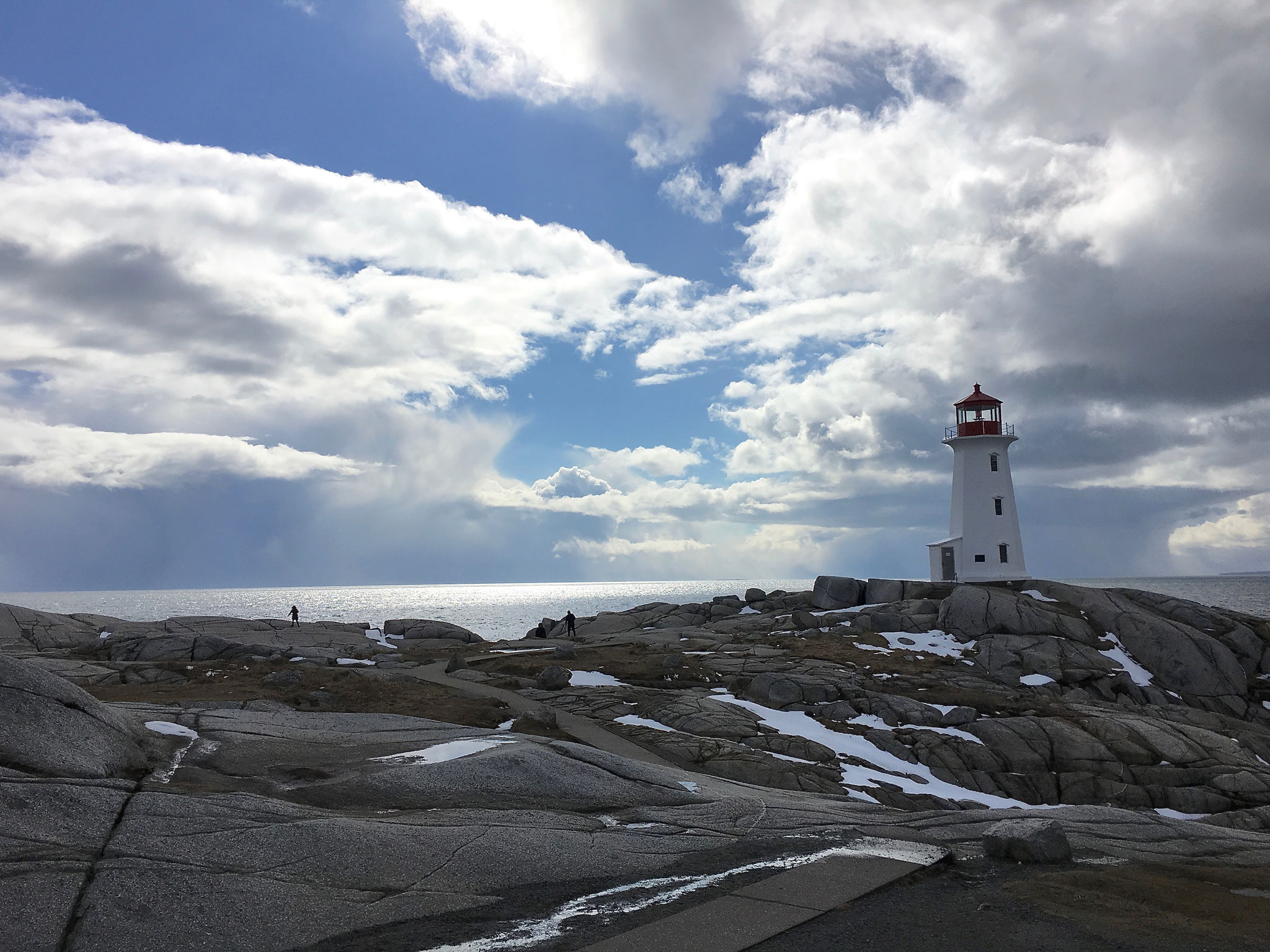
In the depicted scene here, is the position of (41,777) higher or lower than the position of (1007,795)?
higher

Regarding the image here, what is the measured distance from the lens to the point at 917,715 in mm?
27672

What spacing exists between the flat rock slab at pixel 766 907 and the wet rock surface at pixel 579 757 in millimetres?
1164

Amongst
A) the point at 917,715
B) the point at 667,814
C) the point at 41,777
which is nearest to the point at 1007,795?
the point at 917,715

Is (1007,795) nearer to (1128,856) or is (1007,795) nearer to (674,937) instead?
(1128,856)

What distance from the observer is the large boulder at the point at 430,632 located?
57469mm

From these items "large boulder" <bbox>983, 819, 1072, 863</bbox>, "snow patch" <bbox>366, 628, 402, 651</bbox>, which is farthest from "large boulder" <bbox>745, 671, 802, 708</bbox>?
"snow patch" <bbox>366, 628, 402, 651</bbox>

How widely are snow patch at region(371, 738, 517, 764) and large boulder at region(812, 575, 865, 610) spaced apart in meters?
40.3

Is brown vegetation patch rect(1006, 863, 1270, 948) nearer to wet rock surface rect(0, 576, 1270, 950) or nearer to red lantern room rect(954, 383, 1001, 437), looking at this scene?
wet rock surface rect(0, 576, 1270, 950)

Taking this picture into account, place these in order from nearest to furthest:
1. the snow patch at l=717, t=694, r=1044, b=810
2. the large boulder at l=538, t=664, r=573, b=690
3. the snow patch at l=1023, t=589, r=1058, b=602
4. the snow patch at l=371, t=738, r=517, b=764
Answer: the snow patch at l=371, t=738, r=517, b=764 < the snow patch at l=717, t=694, r=1044, b=810 < the large boulder at l=538, t=664, r=573, b=690 < the snow patch at l=1023, t=589, r=1058, b=602

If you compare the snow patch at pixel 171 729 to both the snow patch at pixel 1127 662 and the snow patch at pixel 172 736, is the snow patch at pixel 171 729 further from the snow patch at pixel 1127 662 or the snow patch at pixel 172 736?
the snow patch at pixel 1127 662

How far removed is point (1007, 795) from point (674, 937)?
19.8 metres

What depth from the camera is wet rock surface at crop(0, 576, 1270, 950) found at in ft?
26.7

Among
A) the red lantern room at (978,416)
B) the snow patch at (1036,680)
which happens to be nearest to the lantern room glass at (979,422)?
the red lantern room at (978,416)

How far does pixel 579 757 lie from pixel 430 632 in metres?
45.6
